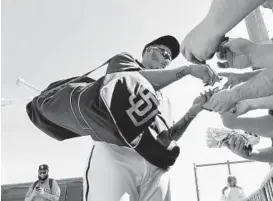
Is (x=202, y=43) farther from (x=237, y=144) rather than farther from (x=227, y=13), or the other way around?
(x=237, y=144)

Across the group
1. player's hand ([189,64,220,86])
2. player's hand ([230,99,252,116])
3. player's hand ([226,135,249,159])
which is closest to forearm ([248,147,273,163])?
player's hand ([226,135,249,159])

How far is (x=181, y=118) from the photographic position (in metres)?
2.15

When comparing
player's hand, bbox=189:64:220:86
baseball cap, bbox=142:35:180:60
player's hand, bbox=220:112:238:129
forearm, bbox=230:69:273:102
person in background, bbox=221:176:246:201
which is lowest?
person in background, bbox=221:176:246:201

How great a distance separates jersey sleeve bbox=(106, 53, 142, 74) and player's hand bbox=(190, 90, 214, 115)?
45 cm

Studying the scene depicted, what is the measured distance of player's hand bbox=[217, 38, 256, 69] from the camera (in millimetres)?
1309

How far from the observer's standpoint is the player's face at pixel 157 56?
2.25 metres

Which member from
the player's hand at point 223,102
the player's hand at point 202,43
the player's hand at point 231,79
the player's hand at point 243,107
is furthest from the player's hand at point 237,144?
the player's hand at point 202,43

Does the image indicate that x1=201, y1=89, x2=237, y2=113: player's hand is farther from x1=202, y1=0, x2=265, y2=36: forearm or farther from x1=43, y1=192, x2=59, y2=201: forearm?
x1=43, y1=192, x2=59, y2=201: forearm

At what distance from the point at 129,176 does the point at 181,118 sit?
2.00ft

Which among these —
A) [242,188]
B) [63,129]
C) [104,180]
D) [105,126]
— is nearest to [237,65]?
[105,126]

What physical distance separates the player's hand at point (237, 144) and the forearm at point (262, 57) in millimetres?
759

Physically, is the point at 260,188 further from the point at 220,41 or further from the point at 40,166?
the point at 40,166

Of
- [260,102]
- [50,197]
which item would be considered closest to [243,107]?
[260,102]

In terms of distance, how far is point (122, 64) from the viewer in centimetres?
185
